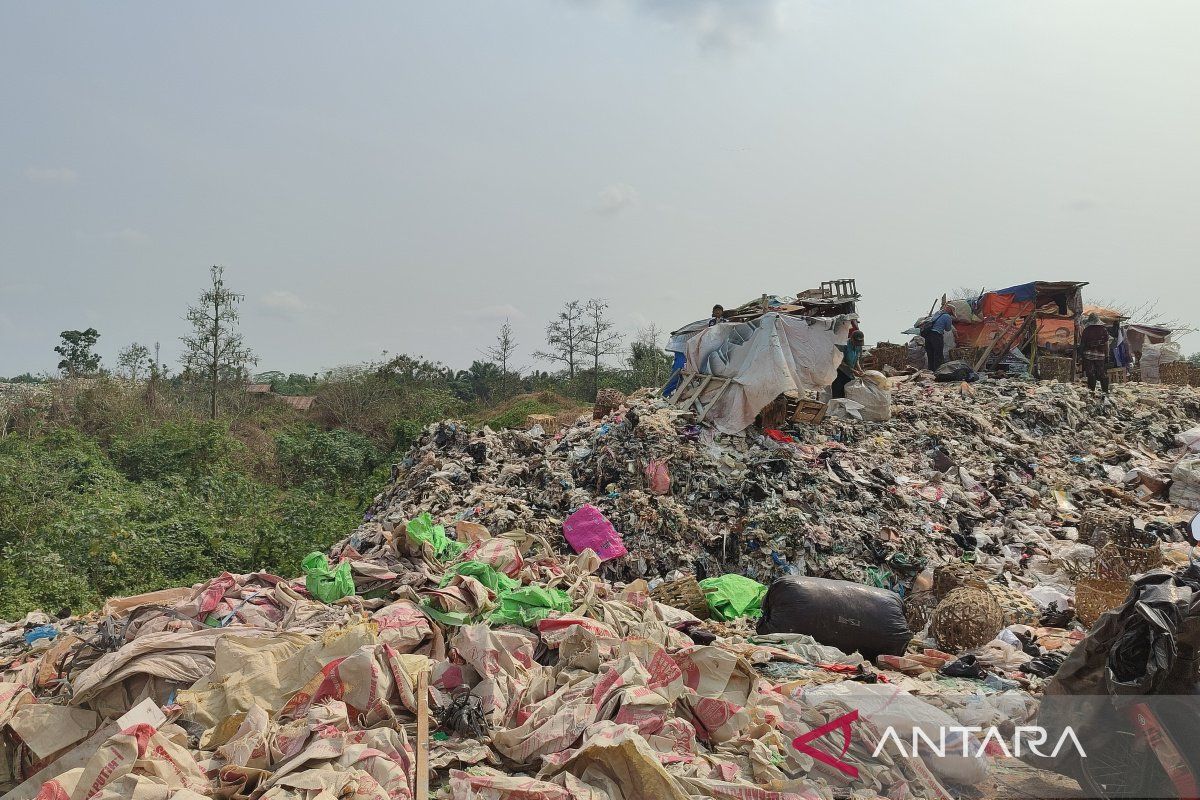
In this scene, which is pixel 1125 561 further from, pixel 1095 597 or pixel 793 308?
pixel 793 308

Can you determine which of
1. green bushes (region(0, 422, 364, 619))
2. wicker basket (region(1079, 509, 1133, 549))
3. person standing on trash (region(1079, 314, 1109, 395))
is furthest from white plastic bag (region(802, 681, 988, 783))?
person standing on trash (region(1079, 314, 1109, 395))

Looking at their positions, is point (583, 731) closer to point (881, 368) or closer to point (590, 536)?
point (590, 536)

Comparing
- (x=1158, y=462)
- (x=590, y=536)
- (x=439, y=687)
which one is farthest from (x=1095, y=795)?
(x=1158, y=462)

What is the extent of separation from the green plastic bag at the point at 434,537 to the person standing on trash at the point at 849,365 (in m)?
7.07

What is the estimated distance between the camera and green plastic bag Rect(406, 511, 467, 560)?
16.1ft

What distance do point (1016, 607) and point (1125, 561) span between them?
1.44 meters

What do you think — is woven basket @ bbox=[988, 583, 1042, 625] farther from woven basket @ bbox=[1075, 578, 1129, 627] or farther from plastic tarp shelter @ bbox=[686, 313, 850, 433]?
plastic tarp shelter @ bbox=[686, 313, 850, 433]

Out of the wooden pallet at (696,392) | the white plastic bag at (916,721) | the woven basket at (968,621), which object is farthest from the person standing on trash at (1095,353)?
the white plastic bag at (916,721)

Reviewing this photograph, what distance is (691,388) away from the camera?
985cm

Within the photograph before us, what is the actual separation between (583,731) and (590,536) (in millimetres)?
4147

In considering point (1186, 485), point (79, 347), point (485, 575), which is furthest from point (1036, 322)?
point (79, 347)

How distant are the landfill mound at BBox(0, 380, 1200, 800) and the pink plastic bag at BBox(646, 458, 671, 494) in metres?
0.03

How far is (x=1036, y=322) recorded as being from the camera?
604 inches

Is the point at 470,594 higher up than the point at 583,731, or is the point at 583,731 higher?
the point at 470,594
